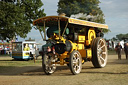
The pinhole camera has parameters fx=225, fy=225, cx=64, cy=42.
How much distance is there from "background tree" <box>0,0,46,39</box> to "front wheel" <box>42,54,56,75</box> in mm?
19776

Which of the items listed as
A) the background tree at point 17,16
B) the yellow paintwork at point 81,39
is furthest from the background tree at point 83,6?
the yellow paintwork at point 81,39

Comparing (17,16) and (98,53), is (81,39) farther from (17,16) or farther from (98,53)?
(17,16)

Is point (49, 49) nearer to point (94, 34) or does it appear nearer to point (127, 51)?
point (94, 34)

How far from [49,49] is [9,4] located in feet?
69.7

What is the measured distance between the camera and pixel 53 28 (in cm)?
1066

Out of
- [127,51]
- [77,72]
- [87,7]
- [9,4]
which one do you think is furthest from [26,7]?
[77,72]

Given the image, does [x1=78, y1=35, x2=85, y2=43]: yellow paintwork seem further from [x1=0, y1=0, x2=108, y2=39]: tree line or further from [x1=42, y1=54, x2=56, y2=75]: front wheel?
[x1=0, y1=0, x2=108, y2=39]: tree line

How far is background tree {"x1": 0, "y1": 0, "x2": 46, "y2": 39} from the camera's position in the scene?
2945 cm

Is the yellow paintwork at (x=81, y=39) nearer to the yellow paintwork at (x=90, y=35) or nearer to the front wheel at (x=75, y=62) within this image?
the yellow paintwork at (x=90, y=35)

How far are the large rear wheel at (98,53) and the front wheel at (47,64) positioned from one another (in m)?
2.34

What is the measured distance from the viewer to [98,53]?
11.9 metres

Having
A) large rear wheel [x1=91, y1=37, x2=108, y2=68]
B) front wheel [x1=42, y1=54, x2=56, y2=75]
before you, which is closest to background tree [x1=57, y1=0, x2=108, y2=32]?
large rear wheel [x1=91, y1=37, x2=108, y2=68]

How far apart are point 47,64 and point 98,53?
119 inches

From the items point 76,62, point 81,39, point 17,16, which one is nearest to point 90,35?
point 81,39
